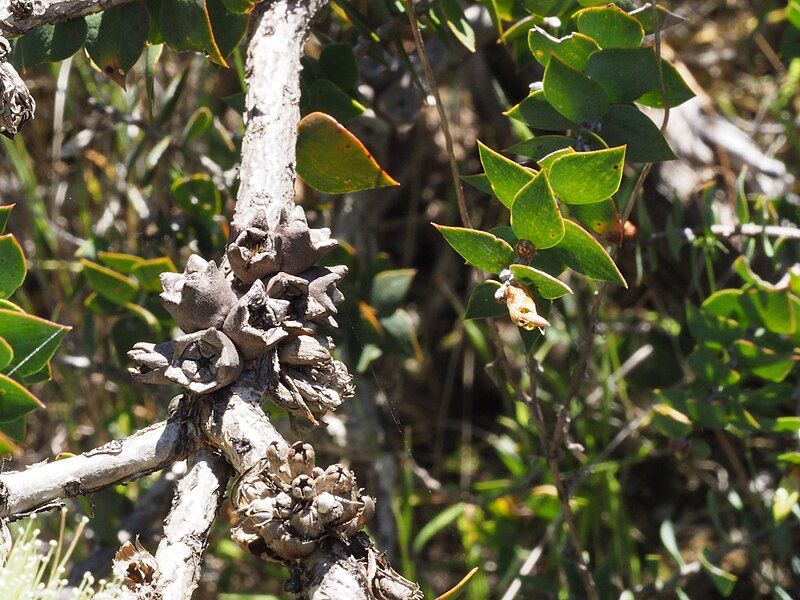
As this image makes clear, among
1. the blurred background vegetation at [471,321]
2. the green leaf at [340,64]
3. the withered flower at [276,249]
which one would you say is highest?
the green leaf at [340,64]

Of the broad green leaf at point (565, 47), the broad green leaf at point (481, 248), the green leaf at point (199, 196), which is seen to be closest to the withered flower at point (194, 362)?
the broad green leaf at point (481, 248)

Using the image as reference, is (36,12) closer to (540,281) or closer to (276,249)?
(276,249)

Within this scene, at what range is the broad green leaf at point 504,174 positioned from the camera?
763 mm

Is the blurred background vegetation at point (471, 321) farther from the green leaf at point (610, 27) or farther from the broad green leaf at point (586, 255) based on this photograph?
the broad green leaf at point (586, 255)

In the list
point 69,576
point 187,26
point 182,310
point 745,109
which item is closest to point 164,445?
point 182,310

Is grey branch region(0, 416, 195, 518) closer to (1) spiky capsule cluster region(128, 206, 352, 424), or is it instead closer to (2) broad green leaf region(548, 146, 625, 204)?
(1) spiky capsule cluster region(128, 206, 352, 424)

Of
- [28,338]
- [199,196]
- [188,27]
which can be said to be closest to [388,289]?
[199,196]

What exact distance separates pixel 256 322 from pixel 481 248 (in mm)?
217

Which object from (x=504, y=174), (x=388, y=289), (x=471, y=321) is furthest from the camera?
(x=471, y=321)

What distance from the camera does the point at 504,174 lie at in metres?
0.78

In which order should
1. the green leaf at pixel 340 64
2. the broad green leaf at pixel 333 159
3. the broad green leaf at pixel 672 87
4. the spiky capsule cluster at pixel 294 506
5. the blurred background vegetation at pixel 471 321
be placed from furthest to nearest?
the blurred background vegetation at pixel 471 321 → the green leaf at pixel 340 64 → the broad green leaf at pixel 672 87 → the broad green leaf at pixel 333 159 → the spiky capsule cluster at pixel 294 506

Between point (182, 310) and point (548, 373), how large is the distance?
879 mm

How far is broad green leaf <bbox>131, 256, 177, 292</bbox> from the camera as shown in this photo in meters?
1.11

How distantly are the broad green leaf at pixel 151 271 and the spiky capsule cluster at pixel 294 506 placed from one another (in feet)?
1.88
